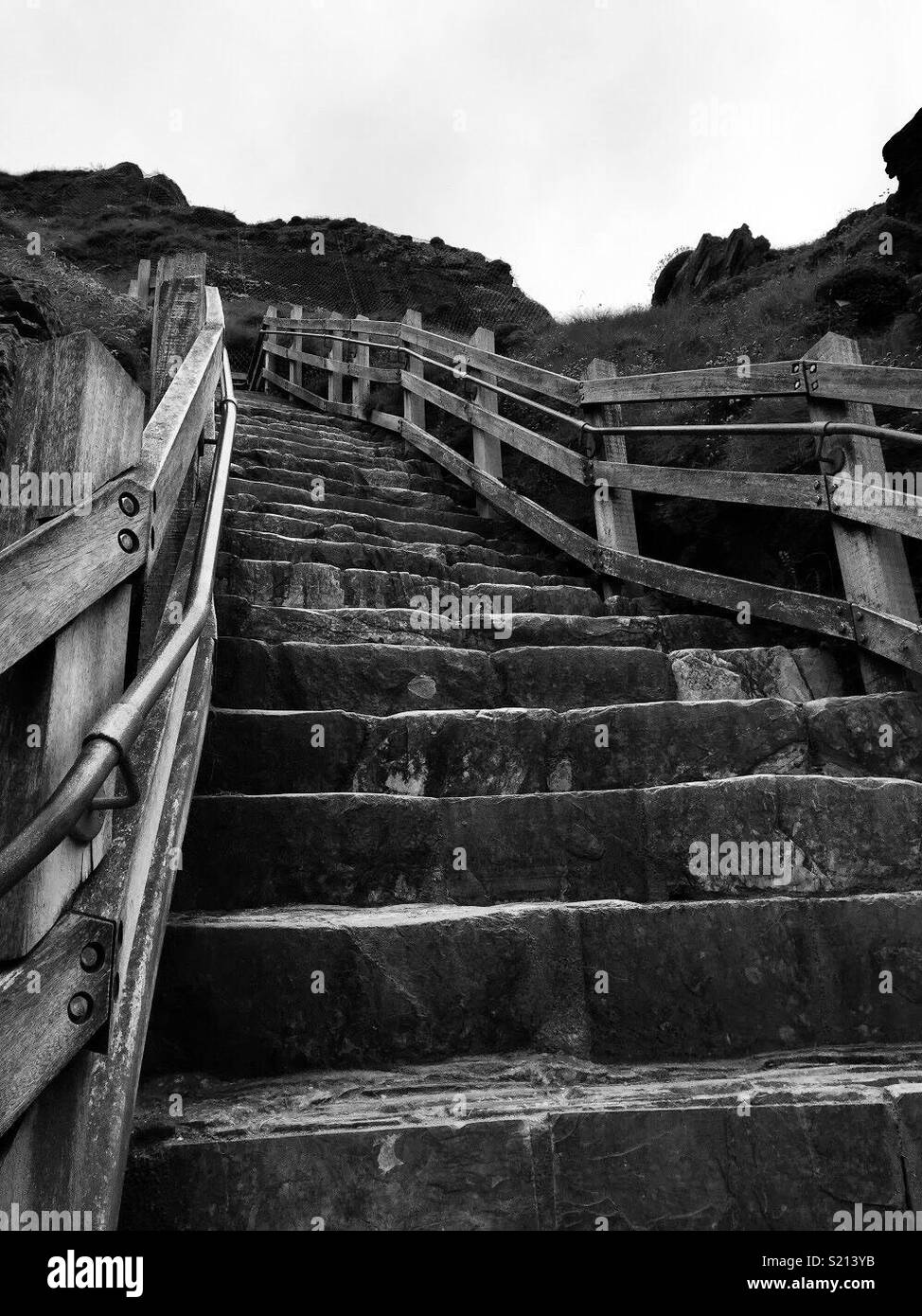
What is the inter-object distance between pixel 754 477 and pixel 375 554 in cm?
208

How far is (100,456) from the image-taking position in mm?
1598

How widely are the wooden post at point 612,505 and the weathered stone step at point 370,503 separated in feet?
4.09

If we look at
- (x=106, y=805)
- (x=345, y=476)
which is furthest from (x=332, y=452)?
(x=106, y=805)

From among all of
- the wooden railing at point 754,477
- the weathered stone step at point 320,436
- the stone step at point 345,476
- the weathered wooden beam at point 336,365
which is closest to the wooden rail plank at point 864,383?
the wooden railing at point 754,477

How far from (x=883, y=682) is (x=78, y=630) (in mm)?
3095

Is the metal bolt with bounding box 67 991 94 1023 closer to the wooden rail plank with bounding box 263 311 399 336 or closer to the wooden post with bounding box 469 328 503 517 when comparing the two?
the wooden post with bounding box 469 328 503 517

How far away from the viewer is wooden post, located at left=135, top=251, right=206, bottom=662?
10.8 ft

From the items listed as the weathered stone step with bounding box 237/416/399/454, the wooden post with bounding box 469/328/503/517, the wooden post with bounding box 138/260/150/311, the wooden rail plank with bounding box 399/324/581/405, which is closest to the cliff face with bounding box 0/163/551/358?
the wooden post with bounding box 138/260/150/311

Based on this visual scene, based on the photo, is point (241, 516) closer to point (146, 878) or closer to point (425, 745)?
point (425, 745)

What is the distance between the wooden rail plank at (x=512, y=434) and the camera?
5379 millimetres

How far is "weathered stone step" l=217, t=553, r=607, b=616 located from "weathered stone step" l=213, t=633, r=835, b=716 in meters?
0.95

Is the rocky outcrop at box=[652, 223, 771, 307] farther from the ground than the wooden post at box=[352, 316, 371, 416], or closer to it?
farther from the ground

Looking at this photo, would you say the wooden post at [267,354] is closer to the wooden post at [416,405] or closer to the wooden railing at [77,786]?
the wooden post at [416,405]
